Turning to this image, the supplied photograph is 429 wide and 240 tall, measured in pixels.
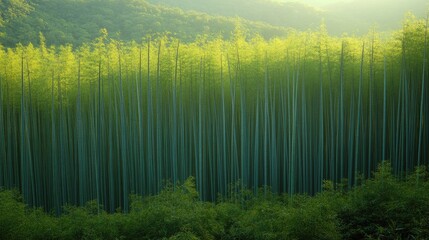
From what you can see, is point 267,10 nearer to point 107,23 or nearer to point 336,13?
point 336,13

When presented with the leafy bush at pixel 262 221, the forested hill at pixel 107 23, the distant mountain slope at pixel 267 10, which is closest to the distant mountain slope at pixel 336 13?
the distant mountain slope at pixel 267 10

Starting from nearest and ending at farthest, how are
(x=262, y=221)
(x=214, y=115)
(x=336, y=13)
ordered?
(x=262, y=221) → (x=214, y=115) → (x=336, y=13)

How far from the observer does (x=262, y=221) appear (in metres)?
6.10

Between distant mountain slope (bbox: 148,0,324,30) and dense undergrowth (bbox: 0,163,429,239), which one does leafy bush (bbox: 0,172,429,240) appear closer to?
dense undergrowth (bbox: 0,163,429,239)

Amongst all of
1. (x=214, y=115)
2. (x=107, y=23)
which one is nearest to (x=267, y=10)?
(x=107, y=23)

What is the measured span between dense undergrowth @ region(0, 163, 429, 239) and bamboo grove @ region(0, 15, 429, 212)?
2315mm

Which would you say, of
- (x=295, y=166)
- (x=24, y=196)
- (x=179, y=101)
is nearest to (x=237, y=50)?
(x=179, y=101)

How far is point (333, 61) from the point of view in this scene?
9.98 meters

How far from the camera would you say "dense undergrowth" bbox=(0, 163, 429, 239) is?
18.5ft

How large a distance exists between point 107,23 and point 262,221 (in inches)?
731

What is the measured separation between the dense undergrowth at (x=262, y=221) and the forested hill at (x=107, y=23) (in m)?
12.3

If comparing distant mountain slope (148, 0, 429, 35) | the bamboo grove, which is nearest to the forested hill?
distant mountain slope (148, 0, 429, 35)

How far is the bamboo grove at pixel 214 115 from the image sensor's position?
947 centimetres

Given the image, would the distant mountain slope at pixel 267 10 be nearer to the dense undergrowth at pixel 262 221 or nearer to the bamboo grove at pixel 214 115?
the bamboo grove at pixel 214 115
